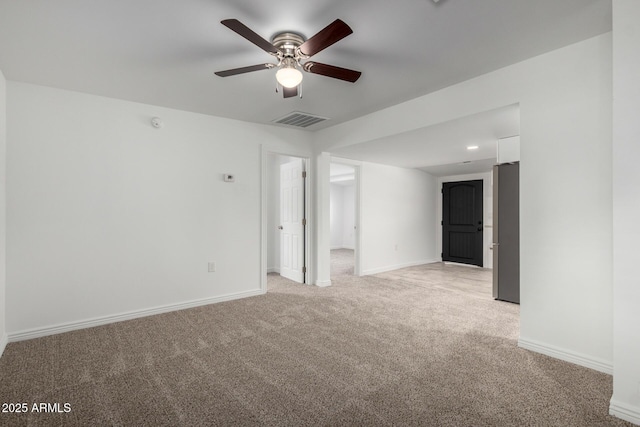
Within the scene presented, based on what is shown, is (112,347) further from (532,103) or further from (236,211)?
(532,103)

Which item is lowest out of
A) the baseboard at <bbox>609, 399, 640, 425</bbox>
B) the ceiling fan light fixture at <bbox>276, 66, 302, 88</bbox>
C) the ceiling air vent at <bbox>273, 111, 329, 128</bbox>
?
the baseboard at <bbox>609, 399, 640, 425</bbox>

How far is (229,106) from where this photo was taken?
12.4ft

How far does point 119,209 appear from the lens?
3492 mm

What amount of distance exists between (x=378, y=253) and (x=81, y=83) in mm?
5201

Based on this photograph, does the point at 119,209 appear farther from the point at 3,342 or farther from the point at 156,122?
the point at 3,342

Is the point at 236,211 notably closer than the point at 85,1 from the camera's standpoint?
No

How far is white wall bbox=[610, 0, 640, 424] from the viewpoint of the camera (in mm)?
1813

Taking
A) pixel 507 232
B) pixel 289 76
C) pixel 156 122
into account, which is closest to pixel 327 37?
pixel 289 76

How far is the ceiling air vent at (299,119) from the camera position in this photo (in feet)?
13.5

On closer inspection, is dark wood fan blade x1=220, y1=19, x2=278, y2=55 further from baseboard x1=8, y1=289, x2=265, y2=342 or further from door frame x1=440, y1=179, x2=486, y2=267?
door frame x1=440, y1=179, x2=486, y2=267

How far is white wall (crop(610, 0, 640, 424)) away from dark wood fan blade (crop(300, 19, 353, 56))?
161cm

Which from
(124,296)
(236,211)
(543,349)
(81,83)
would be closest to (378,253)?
(236,211)

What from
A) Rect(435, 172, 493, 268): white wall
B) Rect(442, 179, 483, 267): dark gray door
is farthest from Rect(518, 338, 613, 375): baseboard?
Rect(442, 179, 483, 267): dark gray door

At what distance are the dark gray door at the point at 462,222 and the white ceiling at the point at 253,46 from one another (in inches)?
179
